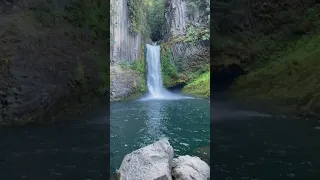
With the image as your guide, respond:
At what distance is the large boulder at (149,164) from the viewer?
3129 millimetres

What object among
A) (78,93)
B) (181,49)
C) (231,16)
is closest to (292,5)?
(231,16)

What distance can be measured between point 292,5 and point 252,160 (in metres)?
0.77

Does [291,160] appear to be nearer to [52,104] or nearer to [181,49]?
[52,104]

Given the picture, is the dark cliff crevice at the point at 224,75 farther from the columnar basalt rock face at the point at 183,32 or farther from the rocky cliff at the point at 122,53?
the columnar basalt rock face at the point at 183,32

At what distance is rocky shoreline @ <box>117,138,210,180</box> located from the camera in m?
3.16

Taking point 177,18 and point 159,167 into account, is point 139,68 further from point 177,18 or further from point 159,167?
point 159,167

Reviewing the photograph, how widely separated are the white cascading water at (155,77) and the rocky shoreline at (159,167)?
849 centimetres

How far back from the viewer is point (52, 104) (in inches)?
60.2

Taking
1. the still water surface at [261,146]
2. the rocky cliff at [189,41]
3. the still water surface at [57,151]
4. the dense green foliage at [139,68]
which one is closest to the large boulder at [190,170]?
the still water surface at [57,151]

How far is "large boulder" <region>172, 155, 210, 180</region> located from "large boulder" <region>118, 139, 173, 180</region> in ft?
0.44

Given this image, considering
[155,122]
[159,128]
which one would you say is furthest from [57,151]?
[155,122]

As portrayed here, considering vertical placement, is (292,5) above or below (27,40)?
above

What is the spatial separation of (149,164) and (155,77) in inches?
382

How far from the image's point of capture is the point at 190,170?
3498mm
